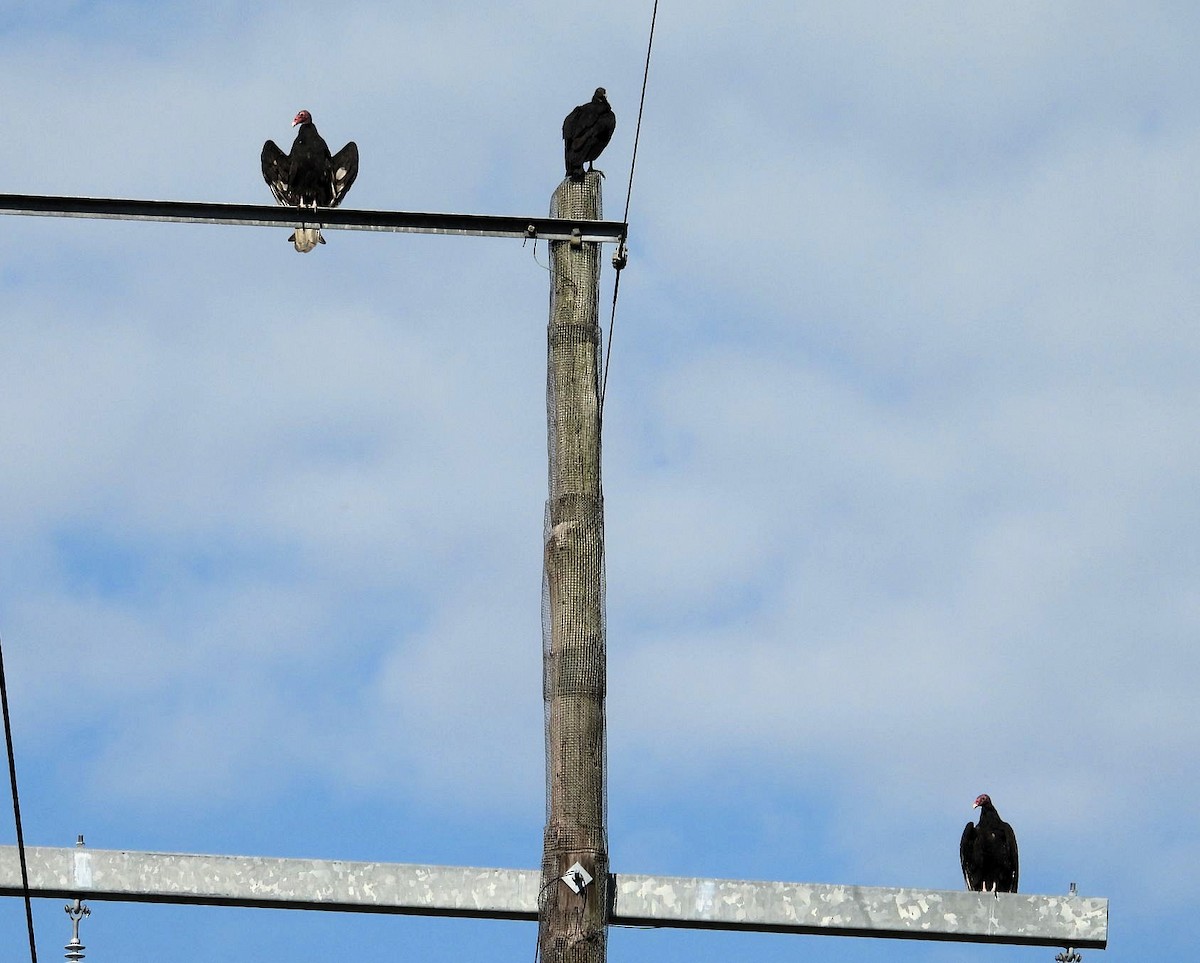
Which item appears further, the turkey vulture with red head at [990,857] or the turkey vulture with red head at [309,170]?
the turkey vulture with red head at [990,857]

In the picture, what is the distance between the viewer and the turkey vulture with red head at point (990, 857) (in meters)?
12.8

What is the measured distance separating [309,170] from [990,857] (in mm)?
5823

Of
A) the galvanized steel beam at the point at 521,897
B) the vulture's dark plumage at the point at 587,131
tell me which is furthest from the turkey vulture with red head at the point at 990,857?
the vulture's dark plumage at the point at 587,131

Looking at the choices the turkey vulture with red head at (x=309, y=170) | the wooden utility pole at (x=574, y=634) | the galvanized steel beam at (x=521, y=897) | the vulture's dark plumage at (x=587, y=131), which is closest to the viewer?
the wooden utility pole at (x=574, y=634)

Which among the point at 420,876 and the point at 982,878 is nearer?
the point at 420,876

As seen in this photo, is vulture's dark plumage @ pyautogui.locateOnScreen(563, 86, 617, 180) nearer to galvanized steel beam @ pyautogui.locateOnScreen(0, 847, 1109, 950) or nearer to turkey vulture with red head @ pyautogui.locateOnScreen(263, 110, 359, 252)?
turkey vulture with red head @ pyautogui.locateOnScreen(263, 110, 359, 252)

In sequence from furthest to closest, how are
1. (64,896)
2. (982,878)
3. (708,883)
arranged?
(982,878), (64,896), (708,883)

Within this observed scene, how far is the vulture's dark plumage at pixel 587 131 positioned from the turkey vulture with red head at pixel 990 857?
524 cm

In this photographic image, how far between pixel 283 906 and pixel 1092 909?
3343 millimetres

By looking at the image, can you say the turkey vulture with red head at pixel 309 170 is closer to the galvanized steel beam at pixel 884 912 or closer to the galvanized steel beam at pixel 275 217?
the galvanized steel beam at pixel 275 217

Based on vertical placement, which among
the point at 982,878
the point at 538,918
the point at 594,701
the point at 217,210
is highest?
the point at 217,210

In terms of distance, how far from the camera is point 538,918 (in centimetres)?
805

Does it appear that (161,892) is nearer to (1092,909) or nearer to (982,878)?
(1092,909)

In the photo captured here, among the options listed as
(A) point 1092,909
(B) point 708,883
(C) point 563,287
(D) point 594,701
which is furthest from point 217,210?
(A) point 1092,909
